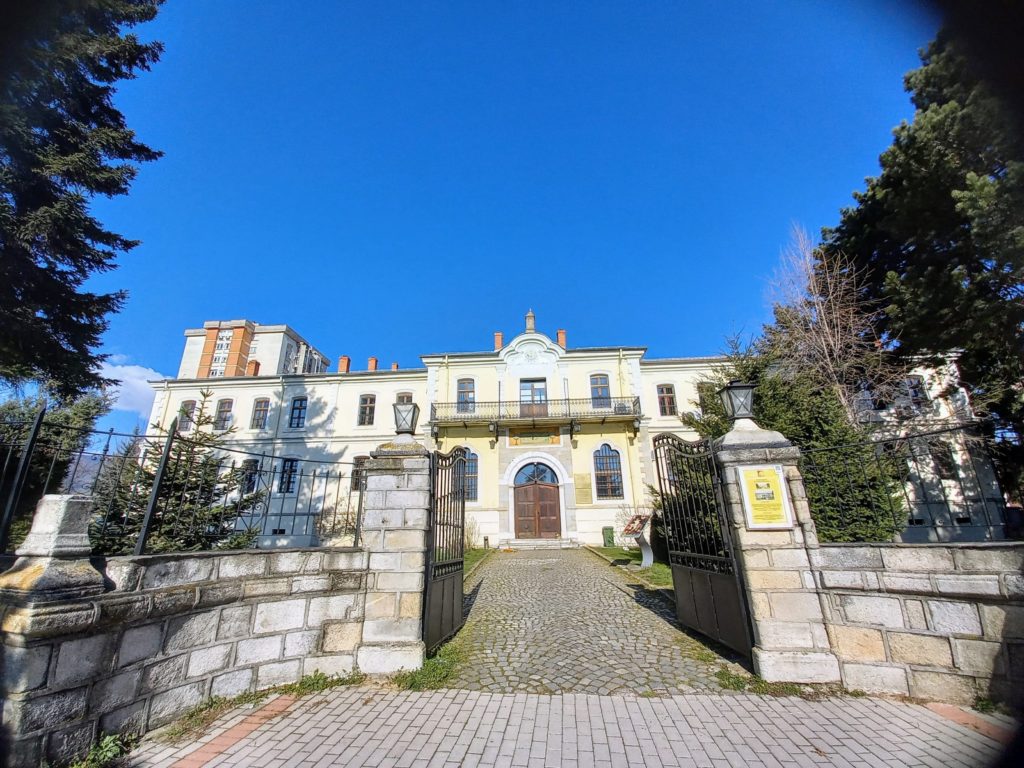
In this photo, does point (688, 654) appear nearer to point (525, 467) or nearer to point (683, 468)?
point (683, 468)

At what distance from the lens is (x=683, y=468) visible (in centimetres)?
587

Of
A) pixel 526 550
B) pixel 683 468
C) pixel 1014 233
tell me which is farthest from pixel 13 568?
pixel 526 550

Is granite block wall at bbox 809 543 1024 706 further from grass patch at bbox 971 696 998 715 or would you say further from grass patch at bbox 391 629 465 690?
grass patch at bbox 391 629 465 690

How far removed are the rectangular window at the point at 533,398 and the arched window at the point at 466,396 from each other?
260cm

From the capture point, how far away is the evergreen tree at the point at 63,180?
915 cm

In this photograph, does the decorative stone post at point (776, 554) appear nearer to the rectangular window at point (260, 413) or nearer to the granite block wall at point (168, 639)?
the granite block wall at point (168, 639)

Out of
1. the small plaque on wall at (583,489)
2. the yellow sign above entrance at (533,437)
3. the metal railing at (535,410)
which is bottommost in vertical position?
the small plaque on wall at (583,489)

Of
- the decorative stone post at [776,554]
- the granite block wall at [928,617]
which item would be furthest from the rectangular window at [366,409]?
the granite block wall at [928,617]

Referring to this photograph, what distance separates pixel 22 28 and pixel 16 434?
18.5 ft

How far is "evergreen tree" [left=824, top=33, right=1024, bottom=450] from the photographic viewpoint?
7.89 metres

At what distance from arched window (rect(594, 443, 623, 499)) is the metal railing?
1.81 metres

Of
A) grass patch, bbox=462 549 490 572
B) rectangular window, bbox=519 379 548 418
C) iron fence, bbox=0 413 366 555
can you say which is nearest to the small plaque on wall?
rectangular window, bbox=519 379 548 418

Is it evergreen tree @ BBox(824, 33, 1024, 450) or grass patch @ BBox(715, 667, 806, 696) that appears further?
evergreen tree @ BBox(824, 33, 1024, 450)

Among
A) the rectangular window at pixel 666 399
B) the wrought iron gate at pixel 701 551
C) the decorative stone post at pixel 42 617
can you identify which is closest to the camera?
the decorative stone post at pixel 42 617
